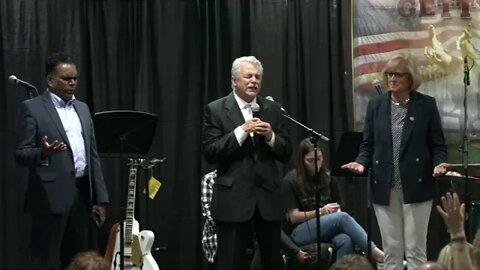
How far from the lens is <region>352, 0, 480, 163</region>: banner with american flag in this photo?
20.3ft

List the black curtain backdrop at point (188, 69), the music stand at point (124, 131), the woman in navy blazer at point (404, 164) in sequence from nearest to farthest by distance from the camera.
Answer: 1. the woman in navy blazer at point (404, 164)
2. the music stand at point (124, 131)
3. the black curtain backdrop at point (188, 69)

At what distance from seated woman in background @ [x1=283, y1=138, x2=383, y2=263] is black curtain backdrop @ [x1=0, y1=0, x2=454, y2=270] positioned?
616 millimetres

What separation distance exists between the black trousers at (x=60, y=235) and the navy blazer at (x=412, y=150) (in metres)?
1.75

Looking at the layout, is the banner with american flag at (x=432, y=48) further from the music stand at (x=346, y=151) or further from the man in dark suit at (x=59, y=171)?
the man in dark suit at (x=59, y=171)

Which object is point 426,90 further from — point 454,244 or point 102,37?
point 454,244

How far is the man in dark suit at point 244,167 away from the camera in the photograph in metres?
4.46

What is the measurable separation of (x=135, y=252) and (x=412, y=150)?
2.06 m

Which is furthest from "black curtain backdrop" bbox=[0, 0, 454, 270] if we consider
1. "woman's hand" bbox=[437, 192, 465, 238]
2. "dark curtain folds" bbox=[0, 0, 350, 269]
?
"woman's hand" bbox=[437, 192, 465, 238]

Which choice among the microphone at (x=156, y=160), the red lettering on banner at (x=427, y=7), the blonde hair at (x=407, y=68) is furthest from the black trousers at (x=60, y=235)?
the red lettering on banner at (x=427, y=7)

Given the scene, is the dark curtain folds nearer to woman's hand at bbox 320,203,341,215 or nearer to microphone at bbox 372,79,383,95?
microphone at bbox 372,79,383,95

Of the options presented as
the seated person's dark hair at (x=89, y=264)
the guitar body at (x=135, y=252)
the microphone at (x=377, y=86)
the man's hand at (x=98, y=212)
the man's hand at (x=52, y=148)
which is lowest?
the guitar body at (x=135, y=252)

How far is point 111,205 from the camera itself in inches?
245

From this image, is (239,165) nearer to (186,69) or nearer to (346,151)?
(346,151)

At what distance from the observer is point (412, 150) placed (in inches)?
180
